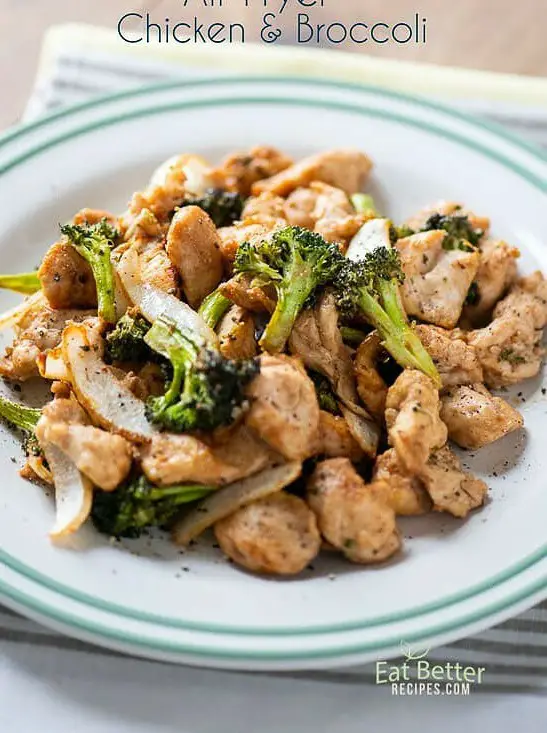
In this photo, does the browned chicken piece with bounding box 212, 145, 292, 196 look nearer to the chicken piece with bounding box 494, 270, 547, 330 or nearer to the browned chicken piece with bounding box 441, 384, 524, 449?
the chicken piece with bounding box 494, 270, 547, 330

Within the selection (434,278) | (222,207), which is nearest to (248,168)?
(222,207)

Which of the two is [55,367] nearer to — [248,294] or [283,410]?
[248,294]

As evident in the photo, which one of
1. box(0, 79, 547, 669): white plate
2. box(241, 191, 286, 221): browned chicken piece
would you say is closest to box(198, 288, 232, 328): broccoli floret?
box(241, 191, 286, 221): browned chicken piece

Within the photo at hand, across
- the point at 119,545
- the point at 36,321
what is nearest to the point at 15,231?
the point at 36,321

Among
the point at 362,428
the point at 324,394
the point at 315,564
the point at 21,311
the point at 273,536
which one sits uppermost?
the point at 21,311

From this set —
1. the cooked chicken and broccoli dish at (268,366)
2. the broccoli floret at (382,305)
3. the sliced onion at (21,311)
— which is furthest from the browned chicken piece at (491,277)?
the sliced onion at (21,311)

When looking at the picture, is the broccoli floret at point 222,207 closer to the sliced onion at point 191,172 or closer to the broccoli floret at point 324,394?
the sliced onion at point 191,172
